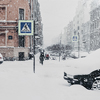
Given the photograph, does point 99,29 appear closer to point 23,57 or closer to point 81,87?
point 23,57

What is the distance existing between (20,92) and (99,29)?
44.3 meters

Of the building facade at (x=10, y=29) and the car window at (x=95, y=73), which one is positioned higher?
the building facade at (x=10, y=29)

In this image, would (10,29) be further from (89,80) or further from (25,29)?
(89,80)

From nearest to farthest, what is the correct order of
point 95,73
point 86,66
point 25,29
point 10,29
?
point 95,73, point 86,66, point 25,29, point 10,29

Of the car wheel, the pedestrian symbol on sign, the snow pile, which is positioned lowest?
the car wheel

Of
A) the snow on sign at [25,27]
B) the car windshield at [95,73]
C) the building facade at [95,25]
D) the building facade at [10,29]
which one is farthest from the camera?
the building facade at [95,25]

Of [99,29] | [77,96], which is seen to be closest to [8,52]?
[77,96]

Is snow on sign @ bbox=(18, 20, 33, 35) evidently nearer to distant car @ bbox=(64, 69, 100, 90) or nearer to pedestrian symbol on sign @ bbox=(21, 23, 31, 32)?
pedestrian symbol on sign @ bbox=(21, 23, 31, 32)

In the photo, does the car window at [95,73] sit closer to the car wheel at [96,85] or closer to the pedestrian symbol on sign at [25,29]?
the car wheel at [96,85]

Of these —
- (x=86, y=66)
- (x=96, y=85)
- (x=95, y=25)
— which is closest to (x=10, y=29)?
(x=86, y=66)

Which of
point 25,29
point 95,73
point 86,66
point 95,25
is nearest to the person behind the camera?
point 95,73

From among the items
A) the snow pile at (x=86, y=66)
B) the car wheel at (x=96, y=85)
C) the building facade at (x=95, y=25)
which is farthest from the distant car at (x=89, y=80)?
the building facade at (x=95, y=25)

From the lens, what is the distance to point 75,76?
769 centimetres

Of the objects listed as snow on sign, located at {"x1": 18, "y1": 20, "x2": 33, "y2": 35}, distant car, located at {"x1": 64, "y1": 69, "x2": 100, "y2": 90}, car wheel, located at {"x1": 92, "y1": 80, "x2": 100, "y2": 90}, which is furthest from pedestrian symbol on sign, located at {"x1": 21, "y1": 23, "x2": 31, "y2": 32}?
car wheel, located at {"x1": 92, "y1": 80, "x2": 100, "y2": 90}
